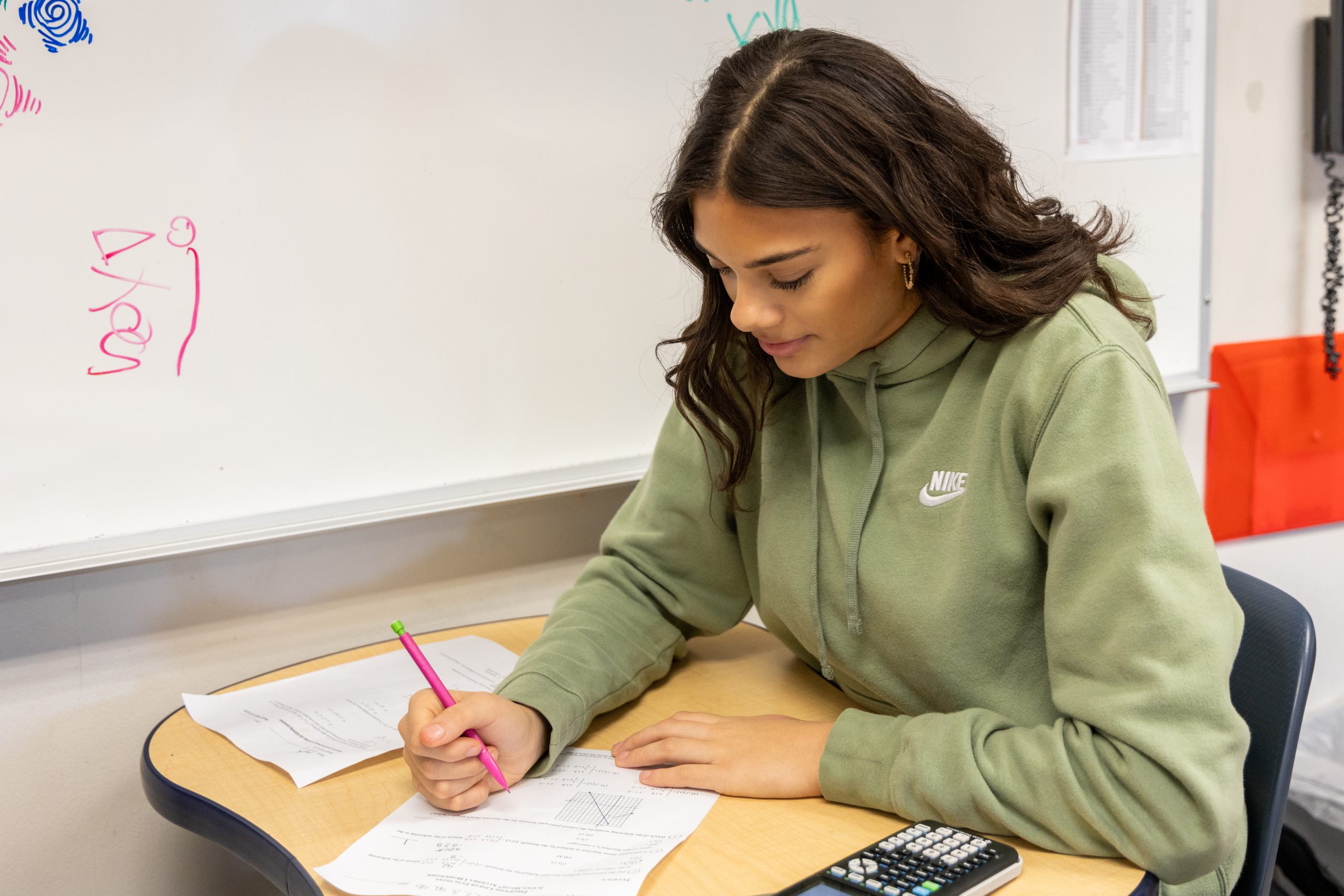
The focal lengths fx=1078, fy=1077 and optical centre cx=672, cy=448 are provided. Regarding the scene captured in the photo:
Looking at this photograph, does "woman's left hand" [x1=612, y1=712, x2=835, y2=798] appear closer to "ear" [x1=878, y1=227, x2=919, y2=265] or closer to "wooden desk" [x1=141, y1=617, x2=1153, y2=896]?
"wooden desk" [x1=141, y1=617, x2=1153, y2=896]

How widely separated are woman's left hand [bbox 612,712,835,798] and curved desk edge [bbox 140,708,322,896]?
0.26 meters

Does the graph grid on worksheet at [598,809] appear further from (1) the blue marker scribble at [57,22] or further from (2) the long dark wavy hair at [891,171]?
(1) the blue marker scribble at [57,22]

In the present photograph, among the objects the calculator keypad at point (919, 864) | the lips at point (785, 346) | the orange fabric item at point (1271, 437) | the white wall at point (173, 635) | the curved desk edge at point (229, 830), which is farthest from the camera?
the orange fabric item at point (1271, 437)

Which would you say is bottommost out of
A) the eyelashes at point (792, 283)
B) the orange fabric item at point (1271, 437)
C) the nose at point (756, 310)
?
the orange fabric item at point (1271, 437)

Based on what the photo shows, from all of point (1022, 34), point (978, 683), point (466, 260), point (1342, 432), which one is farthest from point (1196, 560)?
point (1342, 432)

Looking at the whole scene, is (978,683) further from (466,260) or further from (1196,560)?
(466,260)

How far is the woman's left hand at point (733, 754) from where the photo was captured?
0.83m

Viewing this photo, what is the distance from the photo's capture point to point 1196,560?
71cm

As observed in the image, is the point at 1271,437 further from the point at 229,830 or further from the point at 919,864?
the point at 229,830

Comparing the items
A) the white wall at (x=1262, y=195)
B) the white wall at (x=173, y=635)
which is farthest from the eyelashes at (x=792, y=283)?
the white wall at (x=1262, y=195)

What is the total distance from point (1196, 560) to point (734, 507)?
47 cm

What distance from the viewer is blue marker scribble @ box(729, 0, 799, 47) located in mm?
1447

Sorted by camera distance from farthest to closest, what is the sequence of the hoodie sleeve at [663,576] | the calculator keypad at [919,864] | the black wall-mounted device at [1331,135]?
the black wall-mounted device at [1331,135] < the hoodie sleeve at [663,576] < the calculator keypad at [919,864]

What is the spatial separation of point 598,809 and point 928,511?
1.17ft
